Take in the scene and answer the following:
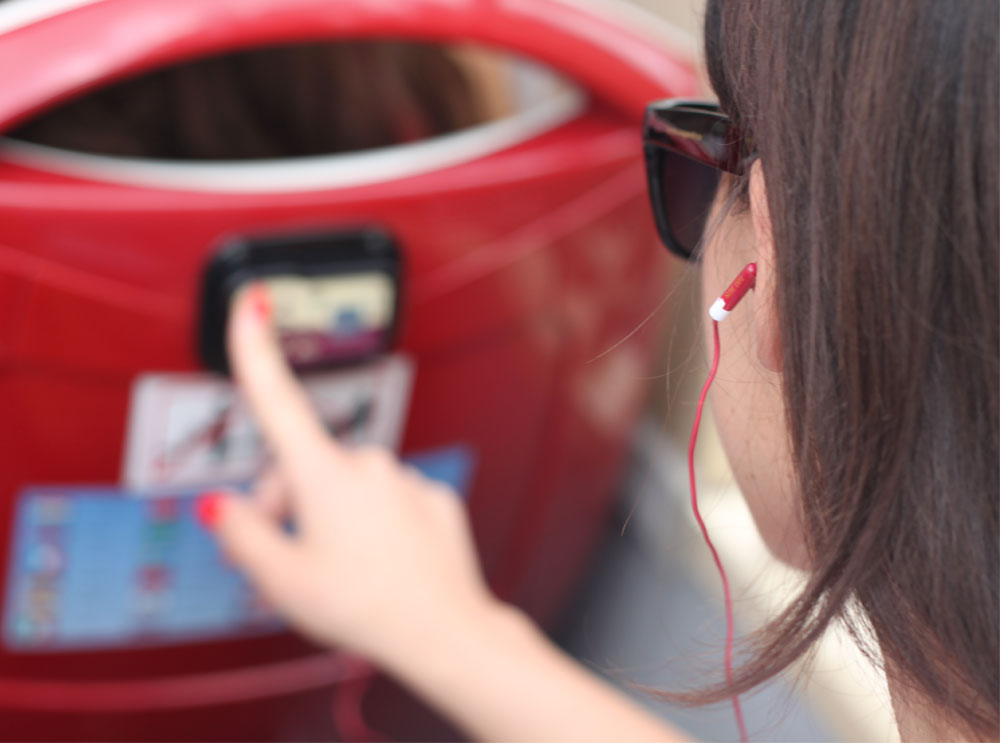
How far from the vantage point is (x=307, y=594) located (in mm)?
648

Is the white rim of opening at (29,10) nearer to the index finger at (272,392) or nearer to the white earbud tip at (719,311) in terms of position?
the index finger at (272,392)

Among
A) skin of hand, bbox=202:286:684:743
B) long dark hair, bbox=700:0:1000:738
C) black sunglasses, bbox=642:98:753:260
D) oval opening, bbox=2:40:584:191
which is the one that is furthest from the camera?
oval opening, bbox=2:40:584:191

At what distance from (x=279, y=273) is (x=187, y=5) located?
160 mm

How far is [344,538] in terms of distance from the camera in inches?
25.1

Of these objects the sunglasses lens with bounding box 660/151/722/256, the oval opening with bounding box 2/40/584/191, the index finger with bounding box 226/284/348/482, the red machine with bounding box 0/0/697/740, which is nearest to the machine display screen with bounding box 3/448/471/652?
the red machine with bounding box 0/0/697/740

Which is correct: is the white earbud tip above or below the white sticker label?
above

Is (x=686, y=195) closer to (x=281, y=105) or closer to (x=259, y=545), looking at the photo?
(x=259, y=545)

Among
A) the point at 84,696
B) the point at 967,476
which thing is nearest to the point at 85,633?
the point at 84,696

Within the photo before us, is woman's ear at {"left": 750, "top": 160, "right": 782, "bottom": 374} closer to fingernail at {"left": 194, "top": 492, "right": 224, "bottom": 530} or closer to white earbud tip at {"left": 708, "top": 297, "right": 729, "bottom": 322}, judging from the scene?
white earbud tip at {"left": 708, "top": 297, "right": 729, "bottom": 322}

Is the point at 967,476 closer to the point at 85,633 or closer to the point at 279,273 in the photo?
the point at 279,273

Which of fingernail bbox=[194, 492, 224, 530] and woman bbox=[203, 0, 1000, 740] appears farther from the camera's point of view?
fingernail bbox=[194, 492, 224, 530]

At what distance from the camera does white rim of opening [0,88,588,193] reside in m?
0.66

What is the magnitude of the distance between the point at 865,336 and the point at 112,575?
0.56 m

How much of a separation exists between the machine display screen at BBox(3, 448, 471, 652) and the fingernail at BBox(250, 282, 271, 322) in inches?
5.9
